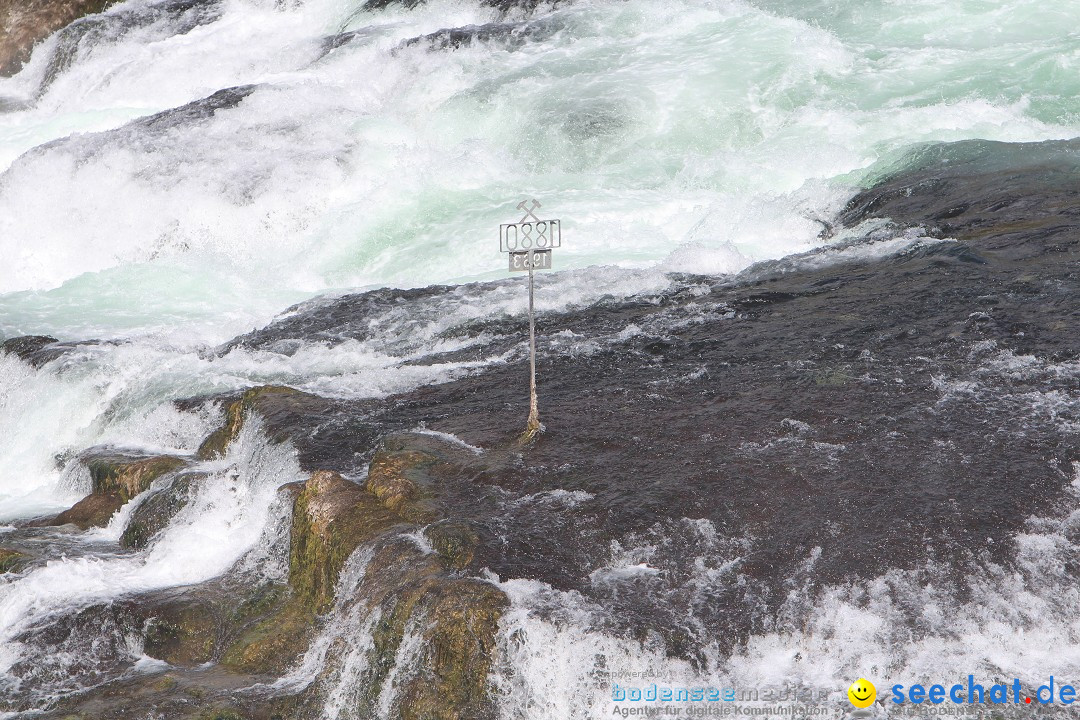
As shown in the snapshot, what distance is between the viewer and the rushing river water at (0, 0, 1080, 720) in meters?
4.74

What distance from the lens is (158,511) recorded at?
6.87m

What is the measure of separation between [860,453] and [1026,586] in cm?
133

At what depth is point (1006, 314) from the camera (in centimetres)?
767

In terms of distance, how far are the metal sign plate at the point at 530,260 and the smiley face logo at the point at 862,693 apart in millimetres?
2903

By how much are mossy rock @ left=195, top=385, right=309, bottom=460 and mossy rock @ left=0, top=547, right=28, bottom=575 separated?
5.17 feet

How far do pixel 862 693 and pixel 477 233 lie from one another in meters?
9.65

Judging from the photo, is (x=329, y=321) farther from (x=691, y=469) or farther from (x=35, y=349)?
(x=691, y=469)

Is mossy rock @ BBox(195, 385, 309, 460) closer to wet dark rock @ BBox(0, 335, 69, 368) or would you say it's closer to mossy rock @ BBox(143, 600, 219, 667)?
mossy rock @ BBox(143, 600, 219, 667)

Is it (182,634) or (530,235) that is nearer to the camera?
(182,634)

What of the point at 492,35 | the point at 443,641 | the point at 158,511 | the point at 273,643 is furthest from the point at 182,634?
the point at 492,35

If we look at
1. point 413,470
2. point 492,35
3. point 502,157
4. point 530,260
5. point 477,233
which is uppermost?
point 530,260

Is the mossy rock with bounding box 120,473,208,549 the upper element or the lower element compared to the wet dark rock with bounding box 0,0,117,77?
lower

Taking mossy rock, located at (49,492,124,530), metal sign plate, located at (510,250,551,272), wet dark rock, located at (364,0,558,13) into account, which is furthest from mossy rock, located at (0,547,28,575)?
wet dark rock, located at (364,0,558,13)

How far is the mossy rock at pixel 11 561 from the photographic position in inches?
247
